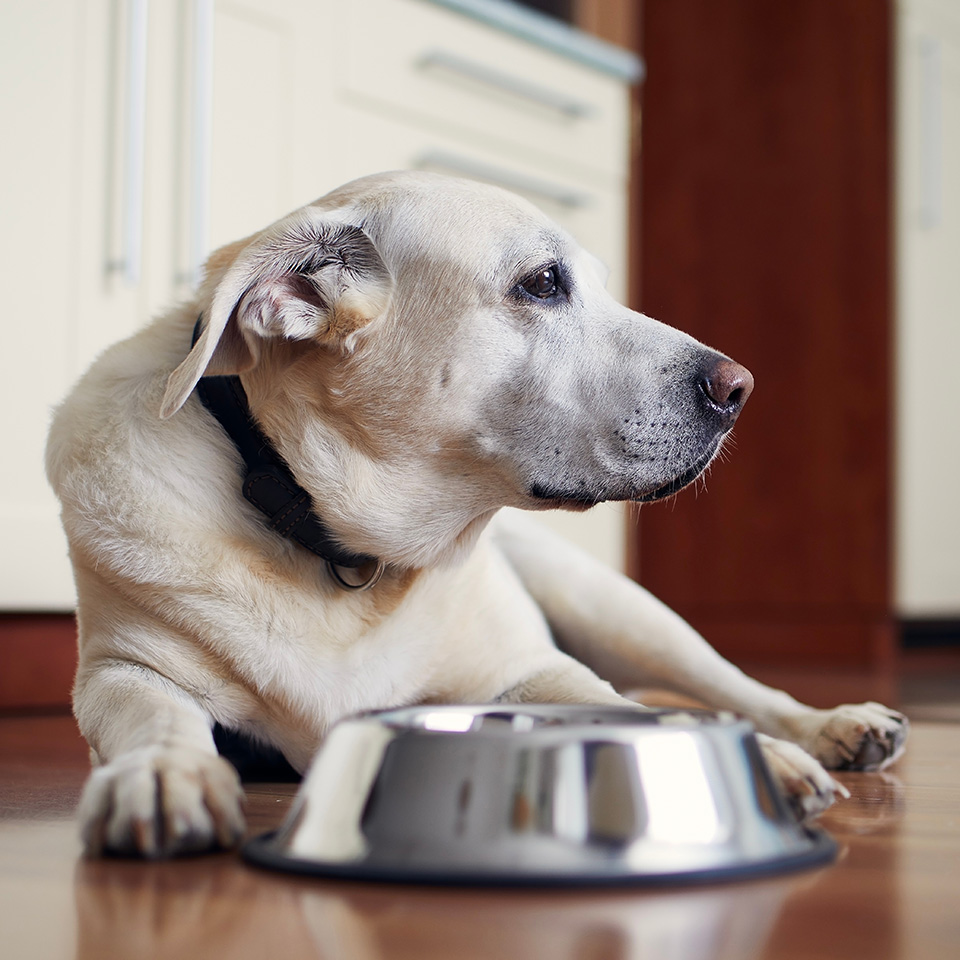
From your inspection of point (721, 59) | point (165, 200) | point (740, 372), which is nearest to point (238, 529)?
point (740, 372)

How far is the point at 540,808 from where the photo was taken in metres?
0.76

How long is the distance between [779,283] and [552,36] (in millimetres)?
1632

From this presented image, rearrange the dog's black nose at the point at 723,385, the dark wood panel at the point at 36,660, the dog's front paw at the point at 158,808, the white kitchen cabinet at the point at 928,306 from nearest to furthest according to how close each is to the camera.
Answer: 1. the dog's front paw at the point at 158,808
2. the dog's black nose at the point at 723,385
3. the dark wood panel at the point at 36,660
4. the white kitchen cabinet at the point at 928,306

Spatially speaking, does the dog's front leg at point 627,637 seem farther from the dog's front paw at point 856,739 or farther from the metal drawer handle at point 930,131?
the metal drawer handle at point 930,131

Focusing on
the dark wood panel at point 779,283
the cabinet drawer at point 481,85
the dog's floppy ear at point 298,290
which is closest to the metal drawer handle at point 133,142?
the cabinet drawer at point 481,85

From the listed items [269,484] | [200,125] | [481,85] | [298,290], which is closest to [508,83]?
[481,85]

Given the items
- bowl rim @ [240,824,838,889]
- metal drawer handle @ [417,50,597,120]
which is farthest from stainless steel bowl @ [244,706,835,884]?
metal drawer handle @ [417,50,597,120]

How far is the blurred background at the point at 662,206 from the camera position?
85.7 inches

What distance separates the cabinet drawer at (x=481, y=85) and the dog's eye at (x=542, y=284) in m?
1.32

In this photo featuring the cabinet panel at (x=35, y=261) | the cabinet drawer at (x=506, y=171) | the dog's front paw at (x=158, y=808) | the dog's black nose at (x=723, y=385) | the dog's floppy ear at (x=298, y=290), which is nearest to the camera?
the dog's front paw at (x=158, y=808)

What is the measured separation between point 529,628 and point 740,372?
0.41 meters

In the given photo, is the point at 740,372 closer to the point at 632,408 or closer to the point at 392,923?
the point at 632,408

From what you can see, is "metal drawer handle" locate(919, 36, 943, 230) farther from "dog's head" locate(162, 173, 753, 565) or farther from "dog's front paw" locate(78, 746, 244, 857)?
"dog's front paw" locate(78, 746, 244, 857)

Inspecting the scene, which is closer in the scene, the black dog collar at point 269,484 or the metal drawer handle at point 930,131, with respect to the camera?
the black dog collar at point 269,484
